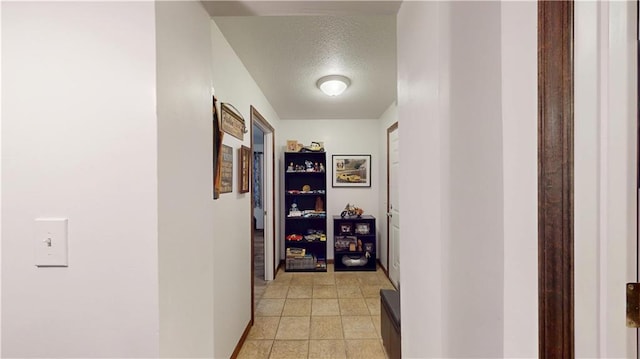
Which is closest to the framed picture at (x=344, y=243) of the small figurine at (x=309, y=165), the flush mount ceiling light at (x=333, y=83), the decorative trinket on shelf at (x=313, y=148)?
the small figurine at (x=309, y=165)

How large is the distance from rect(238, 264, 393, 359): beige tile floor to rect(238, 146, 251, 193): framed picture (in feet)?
4.13

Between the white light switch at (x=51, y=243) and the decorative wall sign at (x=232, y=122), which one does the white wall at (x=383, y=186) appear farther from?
the white light switch at (x=51, y=243)

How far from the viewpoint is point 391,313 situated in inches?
75.5

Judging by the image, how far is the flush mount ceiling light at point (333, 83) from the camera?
2.58 meters

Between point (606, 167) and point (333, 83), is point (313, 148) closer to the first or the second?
point (333, 83)

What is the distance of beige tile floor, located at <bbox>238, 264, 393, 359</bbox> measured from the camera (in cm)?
223

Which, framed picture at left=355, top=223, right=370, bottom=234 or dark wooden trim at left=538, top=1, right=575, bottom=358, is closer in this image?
dark wooden trim at left=538, top=1, right=575, bottom=358

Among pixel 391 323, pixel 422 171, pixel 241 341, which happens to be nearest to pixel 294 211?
pixel 241 341

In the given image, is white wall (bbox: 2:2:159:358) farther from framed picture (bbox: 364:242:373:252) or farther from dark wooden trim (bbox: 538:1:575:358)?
framed picture (bbox: 364:242:373:252)

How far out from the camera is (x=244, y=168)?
92.4 inches

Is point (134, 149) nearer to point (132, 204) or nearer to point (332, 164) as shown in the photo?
point (132, 204)

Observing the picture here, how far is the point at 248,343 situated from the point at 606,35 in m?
2.64

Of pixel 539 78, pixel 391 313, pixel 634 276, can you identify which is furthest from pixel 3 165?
pixel 391 313

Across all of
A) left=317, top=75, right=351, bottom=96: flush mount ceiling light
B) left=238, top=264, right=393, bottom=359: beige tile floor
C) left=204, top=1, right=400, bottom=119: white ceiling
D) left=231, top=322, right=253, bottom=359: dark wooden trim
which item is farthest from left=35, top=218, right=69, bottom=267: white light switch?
left=317, top=75, right=351, bottom=96: flush mount ceiling light
